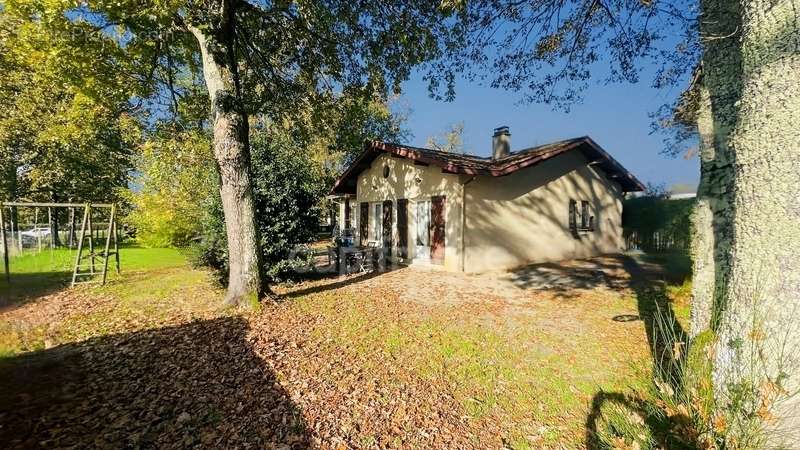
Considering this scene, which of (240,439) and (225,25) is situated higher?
(225,25)

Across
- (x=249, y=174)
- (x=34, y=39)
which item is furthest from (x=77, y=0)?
(x=249, y=174)

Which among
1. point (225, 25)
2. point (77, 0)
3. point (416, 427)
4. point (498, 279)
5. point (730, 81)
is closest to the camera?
point (730, 81)

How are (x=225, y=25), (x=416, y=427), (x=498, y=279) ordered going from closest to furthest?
(x=416, y=427) < (x=225, y=25) < (x=498, y=279)

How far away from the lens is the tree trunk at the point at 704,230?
3.67 metres

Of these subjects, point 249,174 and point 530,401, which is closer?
point 530,401

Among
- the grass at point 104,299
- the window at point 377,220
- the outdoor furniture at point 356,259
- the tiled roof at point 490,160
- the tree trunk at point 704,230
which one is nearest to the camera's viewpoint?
the tree trunk at point 704,230

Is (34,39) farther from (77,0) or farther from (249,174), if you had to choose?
(249,174)

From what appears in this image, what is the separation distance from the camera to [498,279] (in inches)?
416

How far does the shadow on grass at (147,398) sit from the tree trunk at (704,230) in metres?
4.19

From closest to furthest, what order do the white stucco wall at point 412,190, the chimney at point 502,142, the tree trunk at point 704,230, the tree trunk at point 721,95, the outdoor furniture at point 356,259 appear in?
the tree trunk at point 721,95 < the tree trunk at point 704,230 < the white stucco wall at point 412,190 < the outdoor furniture at point 356,259 < the chimney at point 502,142

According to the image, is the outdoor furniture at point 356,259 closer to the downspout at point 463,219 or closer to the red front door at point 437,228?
the red front door at point 437,228

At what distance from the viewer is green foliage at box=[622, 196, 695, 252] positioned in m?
15.6

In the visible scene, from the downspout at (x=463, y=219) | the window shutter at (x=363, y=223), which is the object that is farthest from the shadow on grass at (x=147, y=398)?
the window shutter at (x=363, y=223)

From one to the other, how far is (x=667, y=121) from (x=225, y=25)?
1146 centimetres
